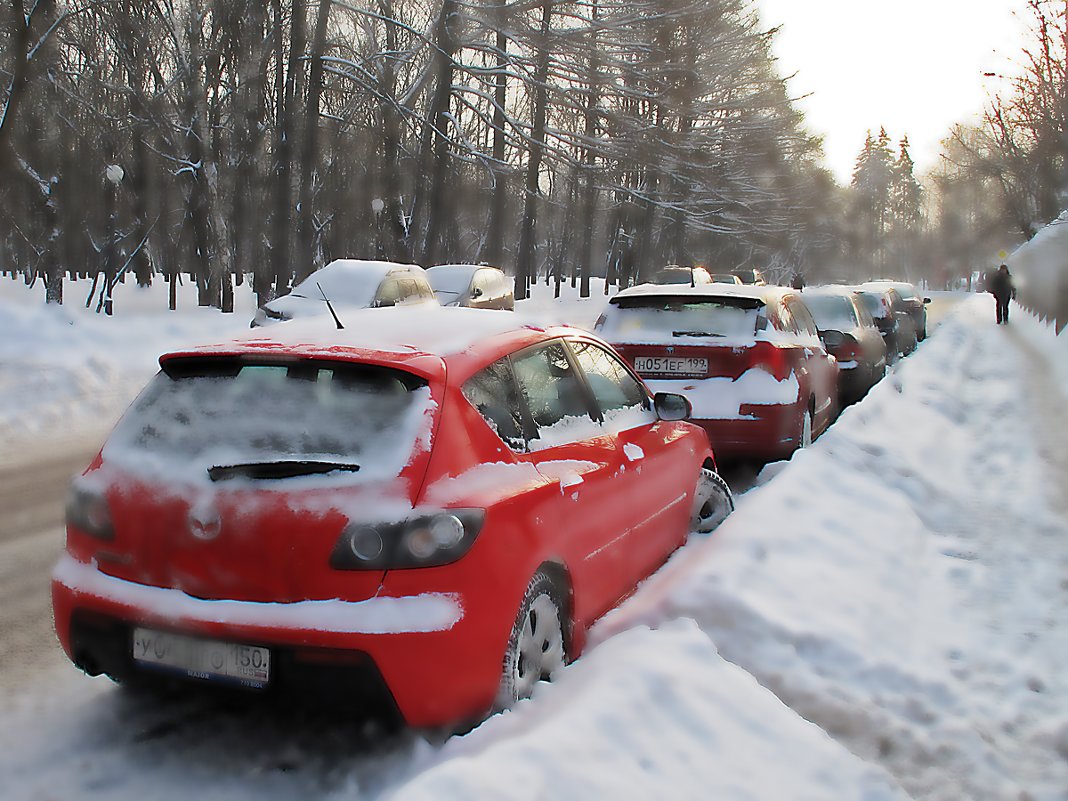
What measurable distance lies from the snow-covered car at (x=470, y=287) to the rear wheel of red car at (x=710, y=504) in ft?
45.7

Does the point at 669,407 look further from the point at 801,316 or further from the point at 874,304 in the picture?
the point at 874,304

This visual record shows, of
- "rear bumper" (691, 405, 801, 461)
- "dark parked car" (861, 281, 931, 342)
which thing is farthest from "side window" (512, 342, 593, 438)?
"dark parked car" (861, 281, 931, 342)

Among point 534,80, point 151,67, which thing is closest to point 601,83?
point 534,80

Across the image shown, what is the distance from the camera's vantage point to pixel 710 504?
606cm

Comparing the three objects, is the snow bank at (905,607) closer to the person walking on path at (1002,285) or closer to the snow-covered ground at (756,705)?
the snow-covered ground at (756,705)

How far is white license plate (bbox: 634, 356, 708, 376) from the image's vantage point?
7.84 metres

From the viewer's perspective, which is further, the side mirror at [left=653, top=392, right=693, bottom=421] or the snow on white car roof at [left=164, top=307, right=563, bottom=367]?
the side mirror at [left=653, top=392, right=693, bottom=421]

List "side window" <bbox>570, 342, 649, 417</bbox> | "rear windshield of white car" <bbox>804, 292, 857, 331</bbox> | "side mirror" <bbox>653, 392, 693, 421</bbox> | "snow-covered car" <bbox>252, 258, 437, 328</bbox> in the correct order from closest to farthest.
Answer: "side window" <bbox>570, 342, 649, 417</bbox> → "side mirror" <bbox>653, 392, 693, 421</bbox> → "rear windshield of white car" <bbox>804, 292, 857, 331</bbox> → "snow-covered car" <bbox>252, 258, 437, 328</bbox>

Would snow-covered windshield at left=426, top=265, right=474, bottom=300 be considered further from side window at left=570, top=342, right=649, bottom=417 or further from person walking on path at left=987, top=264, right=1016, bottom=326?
person walking on path at left=987, top=264, right=1016, bottom=326

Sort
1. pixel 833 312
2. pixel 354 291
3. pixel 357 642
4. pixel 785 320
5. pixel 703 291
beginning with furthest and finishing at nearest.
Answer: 1. pixel 354 291
2. pixel 833 312
3. pixel 785 320
4. pixel 703 291
5. pixel 357 642

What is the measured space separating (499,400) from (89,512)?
1481mm

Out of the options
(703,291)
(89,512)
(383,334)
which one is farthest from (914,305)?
(89,512)

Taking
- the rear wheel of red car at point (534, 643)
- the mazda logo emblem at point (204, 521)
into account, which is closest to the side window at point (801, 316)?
the rear wheel of red car at point (534, 643)

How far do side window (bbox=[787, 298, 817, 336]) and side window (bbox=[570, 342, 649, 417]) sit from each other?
423 centimetres
